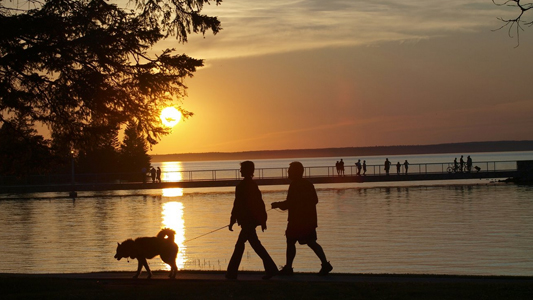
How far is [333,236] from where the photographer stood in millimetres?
29609

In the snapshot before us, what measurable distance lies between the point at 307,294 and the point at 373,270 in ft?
32.0

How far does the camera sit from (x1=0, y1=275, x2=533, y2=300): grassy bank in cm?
1053

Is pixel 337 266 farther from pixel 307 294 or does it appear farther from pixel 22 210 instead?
pixel 22 210

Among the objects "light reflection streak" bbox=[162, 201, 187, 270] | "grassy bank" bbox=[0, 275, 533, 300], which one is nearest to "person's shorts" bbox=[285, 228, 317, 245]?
"grassy bank" bbox=[0, 275, 533, 300]

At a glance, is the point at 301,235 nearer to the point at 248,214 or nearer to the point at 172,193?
the point at 248,214

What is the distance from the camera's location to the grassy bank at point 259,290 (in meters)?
10.5

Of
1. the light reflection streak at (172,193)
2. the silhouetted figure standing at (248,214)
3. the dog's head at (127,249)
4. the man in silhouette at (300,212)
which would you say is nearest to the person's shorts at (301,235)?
the man in silhouette at (300,212)

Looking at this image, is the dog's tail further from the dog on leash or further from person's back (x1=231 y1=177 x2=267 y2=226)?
person's back (x1=231 y1=177 x2=267 y2=226)

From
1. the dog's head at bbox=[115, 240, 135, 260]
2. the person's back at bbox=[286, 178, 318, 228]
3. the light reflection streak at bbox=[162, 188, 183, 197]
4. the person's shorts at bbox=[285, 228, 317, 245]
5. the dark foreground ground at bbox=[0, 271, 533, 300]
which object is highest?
the person's back at bbox=[286, 178, 318, 228]

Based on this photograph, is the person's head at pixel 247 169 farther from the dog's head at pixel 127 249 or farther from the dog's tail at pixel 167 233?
the dog's head at pixel 127 249

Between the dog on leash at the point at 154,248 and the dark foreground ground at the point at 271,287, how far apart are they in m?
0.34

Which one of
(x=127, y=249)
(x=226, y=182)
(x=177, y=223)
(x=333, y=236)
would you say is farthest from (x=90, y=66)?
(x=226, y=182)

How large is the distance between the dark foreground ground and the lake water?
22.5 ft

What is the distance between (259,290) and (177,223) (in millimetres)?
26377
